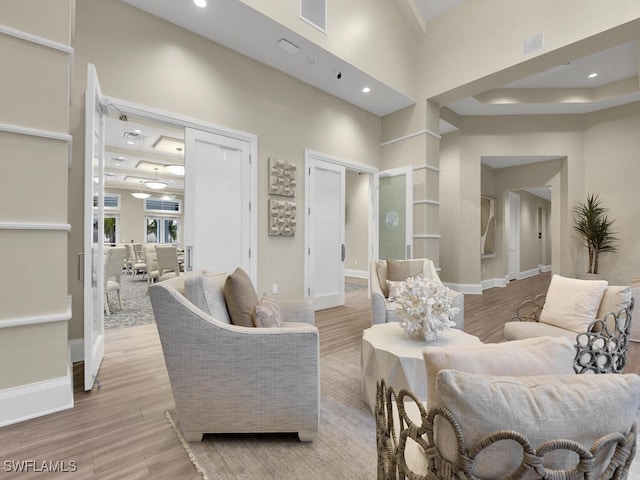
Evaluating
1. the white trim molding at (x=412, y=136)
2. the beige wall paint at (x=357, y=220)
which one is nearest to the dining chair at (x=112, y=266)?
the white trim molding at (x=412, y=136)

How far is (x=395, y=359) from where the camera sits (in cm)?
184

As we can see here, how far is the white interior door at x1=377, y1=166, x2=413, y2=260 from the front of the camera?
→ 17.3ft

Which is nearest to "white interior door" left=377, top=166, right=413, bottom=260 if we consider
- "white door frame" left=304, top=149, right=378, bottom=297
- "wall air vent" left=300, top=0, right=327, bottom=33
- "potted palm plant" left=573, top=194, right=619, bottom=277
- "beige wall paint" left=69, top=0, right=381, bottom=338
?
"white door frame" left=304, top=149, right=378, bottom=297

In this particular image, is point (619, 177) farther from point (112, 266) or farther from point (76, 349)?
point (112, 266)

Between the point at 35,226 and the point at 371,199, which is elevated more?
the point at 371,199

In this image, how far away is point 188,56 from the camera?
352 centimetres

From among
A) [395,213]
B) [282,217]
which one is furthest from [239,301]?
[395,213]

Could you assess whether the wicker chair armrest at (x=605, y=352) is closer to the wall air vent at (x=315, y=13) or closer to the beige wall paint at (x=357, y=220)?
the wall air vent at (x=315, y=13)

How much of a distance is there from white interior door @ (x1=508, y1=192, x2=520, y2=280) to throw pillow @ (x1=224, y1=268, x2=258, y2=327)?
9.32m

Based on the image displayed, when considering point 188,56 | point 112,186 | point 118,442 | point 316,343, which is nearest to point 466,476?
point 316,343

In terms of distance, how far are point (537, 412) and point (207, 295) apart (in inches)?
65.2

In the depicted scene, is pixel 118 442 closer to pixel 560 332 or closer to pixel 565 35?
pixel 560 332

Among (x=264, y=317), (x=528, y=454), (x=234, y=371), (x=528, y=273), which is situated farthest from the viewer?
(x=528, y=273)

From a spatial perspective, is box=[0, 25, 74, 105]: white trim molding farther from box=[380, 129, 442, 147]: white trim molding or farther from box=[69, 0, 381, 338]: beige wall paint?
box=[380, 129, 442, 147]: white trim molding
